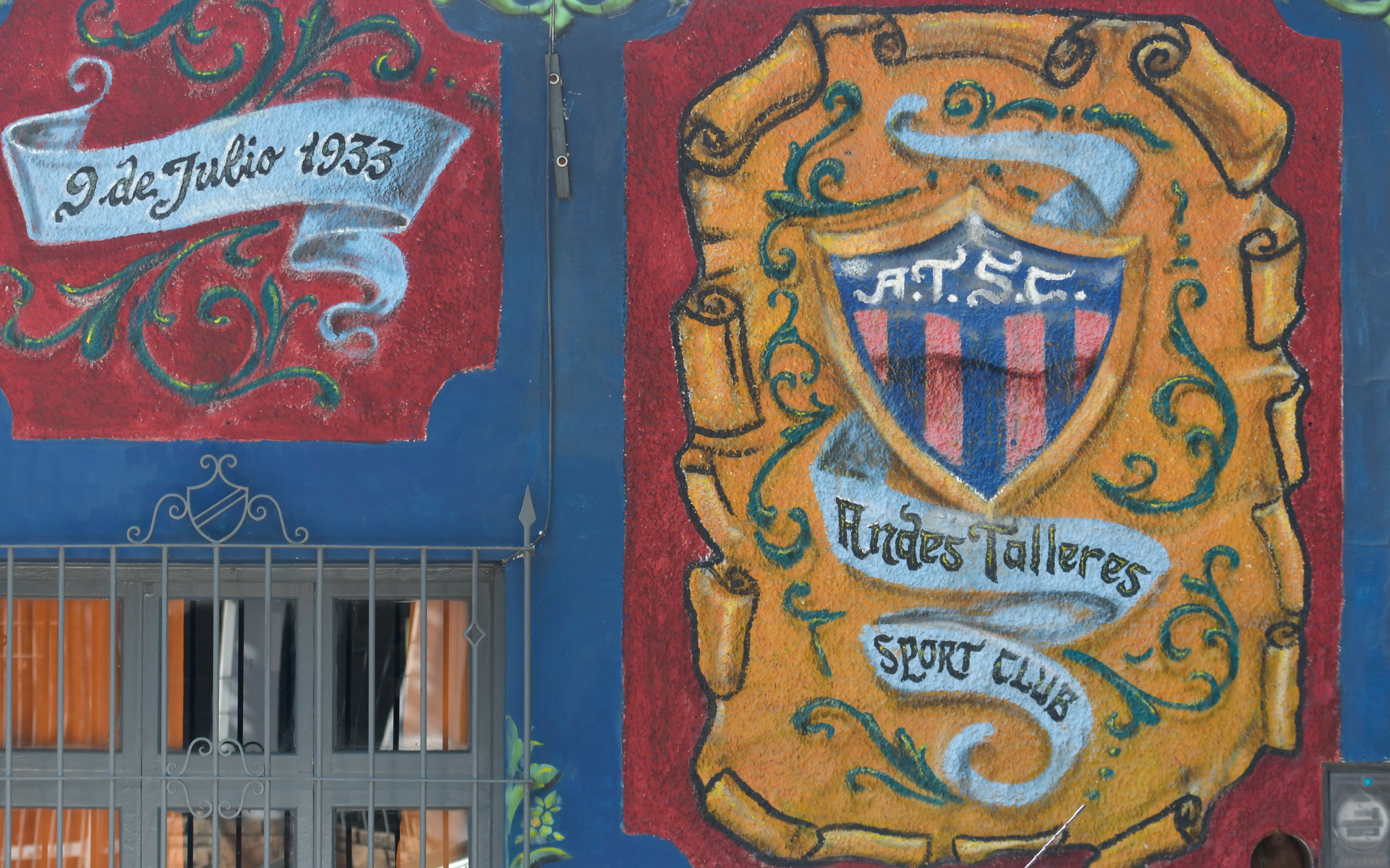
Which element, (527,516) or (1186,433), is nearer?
(527,516)

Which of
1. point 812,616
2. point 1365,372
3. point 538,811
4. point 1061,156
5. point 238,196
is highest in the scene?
point 1061,156

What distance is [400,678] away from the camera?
117 inches

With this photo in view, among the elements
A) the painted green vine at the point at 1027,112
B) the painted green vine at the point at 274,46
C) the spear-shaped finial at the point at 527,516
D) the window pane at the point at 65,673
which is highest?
the painted green vine at the point at 274,46

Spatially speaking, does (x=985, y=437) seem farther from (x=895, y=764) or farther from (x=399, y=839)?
(x=399, y=839)

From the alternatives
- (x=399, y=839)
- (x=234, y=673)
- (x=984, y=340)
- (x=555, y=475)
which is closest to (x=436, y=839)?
(x=399, y=839)

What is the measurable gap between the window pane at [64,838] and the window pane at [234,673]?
12.7 inches

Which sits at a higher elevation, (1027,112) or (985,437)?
(1027,112)

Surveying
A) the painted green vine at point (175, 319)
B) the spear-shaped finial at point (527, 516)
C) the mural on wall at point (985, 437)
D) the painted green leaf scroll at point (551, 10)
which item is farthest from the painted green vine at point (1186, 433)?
the painted green vine at point (175, 319)

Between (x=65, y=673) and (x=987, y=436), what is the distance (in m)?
2.90

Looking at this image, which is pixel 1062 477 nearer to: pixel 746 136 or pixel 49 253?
pixel 746 136

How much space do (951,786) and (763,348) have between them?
1.42m

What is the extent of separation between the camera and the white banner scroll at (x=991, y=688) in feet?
9.41

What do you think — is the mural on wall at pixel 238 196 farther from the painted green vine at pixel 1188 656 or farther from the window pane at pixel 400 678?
the painted green vine at pixel 1188 656

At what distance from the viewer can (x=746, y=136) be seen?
295 centimetres
